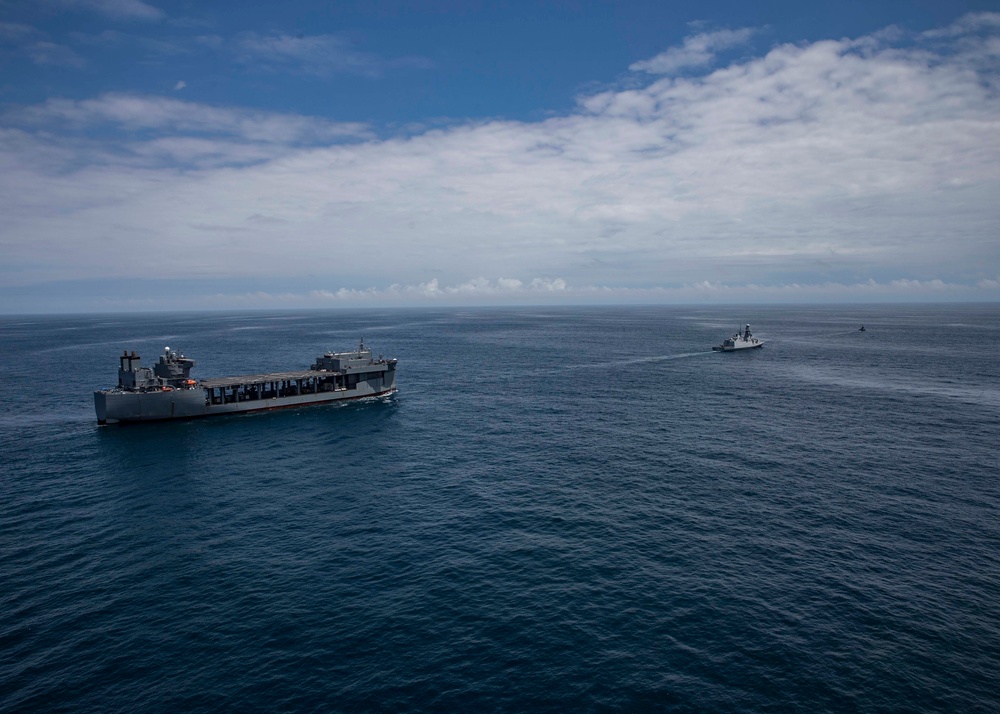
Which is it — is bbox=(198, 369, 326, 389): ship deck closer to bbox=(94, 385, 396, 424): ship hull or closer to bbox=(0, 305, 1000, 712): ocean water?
bbox=(94, 385, 396, 424): ship hull

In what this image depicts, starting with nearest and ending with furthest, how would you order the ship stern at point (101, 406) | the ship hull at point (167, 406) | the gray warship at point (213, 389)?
the ship stern at point (101, 406) < the ship hull at point (167, 406) < the gray warship at point (213, 389)

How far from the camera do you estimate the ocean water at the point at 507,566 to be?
34812 mm

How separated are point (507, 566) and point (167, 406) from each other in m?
85.3

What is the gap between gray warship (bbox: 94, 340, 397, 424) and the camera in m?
100

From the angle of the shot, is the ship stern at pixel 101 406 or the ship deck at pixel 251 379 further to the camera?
the ship deck at pixel 251 379

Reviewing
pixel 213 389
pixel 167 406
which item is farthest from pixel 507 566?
pixel 213 389

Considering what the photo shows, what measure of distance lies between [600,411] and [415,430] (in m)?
37.1

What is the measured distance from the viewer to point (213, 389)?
111m

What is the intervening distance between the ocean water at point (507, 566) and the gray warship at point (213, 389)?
6.81 meters

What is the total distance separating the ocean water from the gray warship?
681 cm

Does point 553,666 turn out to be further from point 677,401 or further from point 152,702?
point 677,401

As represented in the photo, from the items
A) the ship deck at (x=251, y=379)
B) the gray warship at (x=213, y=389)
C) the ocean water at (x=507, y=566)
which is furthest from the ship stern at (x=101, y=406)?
the ship deck at (x=251, y=379)

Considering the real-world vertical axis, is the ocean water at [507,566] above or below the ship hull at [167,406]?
below

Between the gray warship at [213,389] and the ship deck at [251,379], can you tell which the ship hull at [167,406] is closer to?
the gray warship at [213,389]
